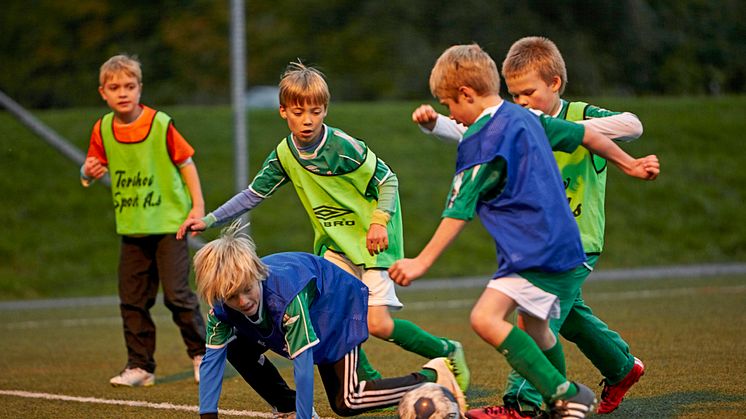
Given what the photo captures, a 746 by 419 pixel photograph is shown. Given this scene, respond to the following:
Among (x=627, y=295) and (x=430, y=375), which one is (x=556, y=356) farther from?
(x=627, y=295)

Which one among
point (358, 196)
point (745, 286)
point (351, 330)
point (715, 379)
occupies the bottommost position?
point (745, 286)

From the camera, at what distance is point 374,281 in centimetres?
527

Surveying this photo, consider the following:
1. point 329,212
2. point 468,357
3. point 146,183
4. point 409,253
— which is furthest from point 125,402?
point 409,253

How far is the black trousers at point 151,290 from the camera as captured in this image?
6695mm

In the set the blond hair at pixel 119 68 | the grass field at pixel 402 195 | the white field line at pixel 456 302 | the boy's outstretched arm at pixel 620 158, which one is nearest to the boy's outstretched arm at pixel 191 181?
the blond hair at pixel 119 68

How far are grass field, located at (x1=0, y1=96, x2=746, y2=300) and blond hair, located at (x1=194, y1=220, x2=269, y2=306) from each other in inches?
373

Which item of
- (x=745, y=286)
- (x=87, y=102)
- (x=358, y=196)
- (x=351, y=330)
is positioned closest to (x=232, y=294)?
(x=351, y=330)

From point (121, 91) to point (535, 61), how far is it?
9.30 feet

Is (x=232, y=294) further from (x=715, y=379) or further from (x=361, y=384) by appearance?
(x=715, y=379)

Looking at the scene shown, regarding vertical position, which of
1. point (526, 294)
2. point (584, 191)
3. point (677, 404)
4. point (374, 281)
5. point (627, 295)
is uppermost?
point (584, 191)

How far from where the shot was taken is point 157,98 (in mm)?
20188

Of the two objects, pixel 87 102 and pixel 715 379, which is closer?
pixel 715 379

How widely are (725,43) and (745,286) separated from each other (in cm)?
996

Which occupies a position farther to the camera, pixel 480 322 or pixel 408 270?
pixel 480 322
